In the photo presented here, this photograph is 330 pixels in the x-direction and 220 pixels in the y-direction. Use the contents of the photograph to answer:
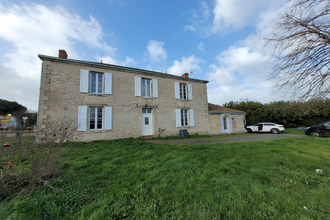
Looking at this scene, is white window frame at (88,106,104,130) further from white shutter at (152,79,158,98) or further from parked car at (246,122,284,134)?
parked car at (246,122,284,134)

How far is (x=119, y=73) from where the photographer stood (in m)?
9.14

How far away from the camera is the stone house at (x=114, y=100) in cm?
760

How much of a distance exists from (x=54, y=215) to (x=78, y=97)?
25.3 ft

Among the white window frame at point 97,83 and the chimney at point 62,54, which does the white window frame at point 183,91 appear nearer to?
the white window frame at point 97,83

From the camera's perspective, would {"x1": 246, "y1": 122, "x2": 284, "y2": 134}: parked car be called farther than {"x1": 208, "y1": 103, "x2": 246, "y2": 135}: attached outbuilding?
Yes

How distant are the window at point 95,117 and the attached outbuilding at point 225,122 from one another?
8.95 m

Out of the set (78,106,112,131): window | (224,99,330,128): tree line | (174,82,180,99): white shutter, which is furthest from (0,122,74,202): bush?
(224,99,330,128): tree line

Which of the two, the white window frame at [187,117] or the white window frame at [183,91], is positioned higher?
the white window frame at [183,91]

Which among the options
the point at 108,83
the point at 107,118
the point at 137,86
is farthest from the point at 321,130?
the point at 108,83

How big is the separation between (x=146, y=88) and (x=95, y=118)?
A: 13.7 feet

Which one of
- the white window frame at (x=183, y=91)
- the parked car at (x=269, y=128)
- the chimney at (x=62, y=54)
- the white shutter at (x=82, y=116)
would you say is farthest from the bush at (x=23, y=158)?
the parked car at (x=269, y=128)

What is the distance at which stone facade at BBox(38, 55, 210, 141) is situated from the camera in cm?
755

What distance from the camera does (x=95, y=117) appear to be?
27.2ft

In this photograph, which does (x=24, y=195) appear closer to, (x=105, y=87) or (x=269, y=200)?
(x=269, y=200)
